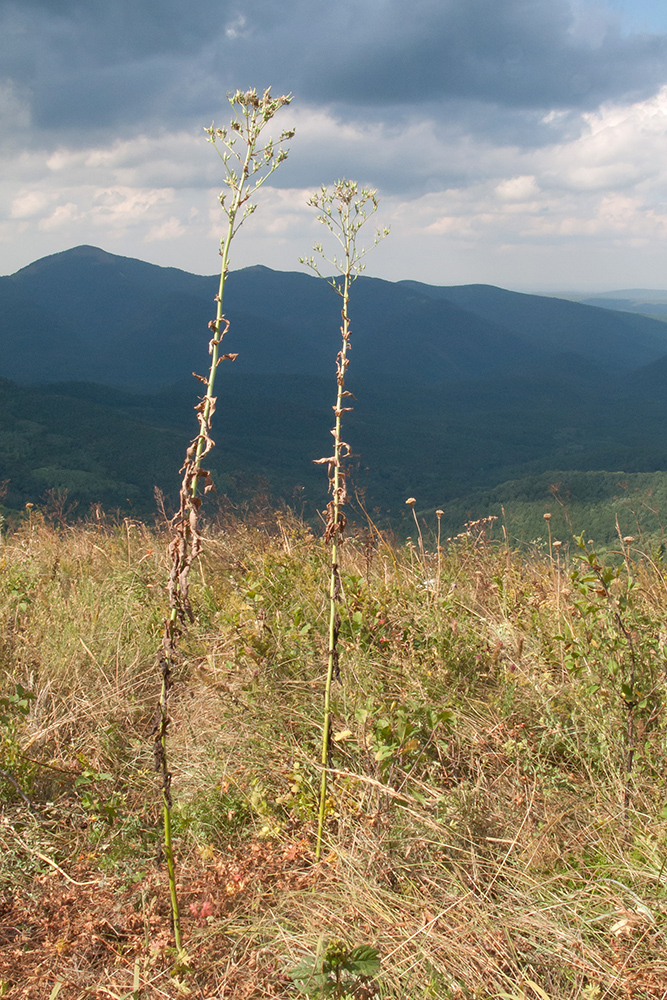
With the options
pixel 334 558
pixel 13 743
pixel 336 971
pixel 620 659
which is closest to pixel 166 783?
pixel 336 971

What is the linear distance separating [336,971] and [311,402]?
362 ft

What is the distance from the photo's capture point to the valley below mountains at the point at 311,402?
40.4 metres

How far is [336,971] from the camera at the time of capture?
1.43 m

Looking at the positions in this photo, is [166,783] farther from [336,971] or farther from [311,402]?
[311,402]

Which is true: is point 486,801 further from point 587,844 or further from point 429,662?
Answer: point 429,662

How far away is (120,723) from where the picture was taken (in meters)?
2.58

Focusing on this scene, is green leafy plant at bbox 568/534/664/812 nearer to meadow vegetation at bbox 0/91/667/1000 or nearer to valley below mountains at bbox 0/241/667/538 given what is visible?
meadow vegetation at bbox 0/91/667/1000

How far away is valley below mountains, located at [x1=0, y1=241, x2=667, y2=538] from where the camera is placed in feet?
133

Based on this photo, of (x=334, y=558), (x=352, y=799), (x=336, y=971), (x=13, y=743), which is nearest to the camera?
(x=336, y=971)

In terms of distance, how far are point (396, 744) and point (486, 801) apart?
36 centimetres

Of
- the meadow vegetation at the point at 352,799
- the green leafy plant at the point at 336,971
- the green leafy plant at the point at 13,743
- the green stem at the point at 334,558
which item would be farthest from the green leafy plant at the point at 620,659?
the green leafy plant at the point at 13,743

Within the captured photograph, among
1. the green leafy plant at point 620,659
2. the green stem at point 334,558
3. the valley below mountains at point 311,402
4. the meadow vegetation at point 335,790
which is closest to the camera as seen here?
the meadow vegetation at point 335,790

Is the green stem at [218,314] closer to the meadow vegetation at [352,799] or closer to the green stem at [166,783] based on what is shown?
the green stem at [166,783]

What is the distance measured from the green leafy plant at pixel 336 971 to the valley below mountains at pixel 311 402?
1212 millimetres
